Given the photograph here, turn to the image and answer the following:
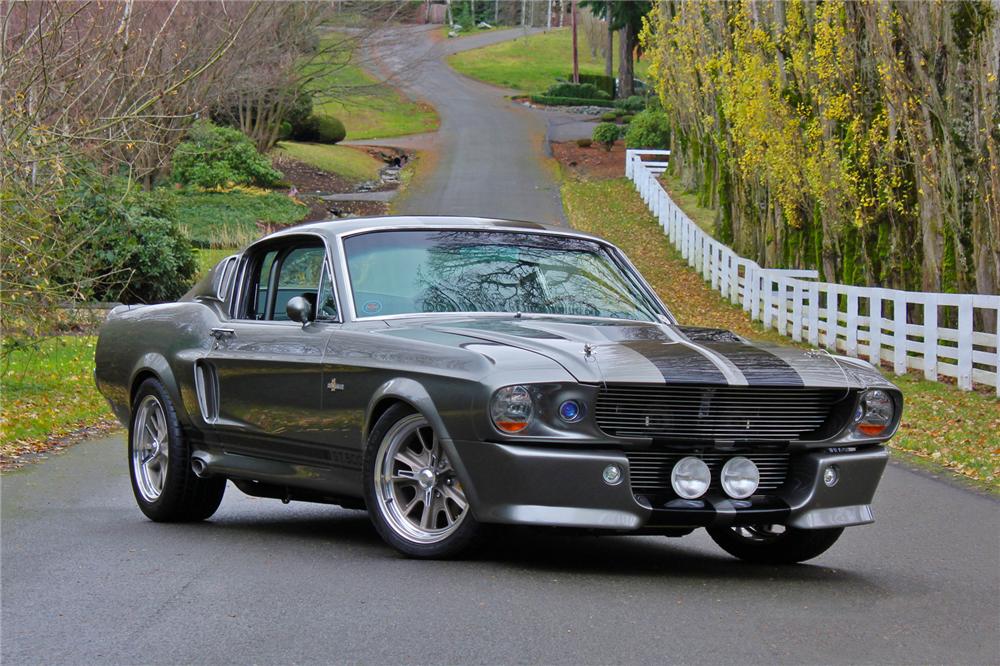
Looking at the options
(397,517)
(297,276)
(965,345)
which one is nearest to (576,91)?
(965,345)

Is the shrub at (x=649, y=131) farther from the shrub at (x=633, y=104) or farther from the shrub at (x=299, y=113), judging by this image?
the shrub at (x=633, y=104)

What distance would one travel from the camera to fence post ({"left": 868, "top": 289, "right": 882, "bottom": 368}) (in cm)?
2197

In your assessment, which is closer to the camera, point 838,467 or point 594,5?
point 838,467

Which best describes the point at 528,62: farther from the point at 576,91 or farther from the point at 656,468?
the point at 656,468

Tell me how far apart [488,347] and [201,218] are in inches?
1361

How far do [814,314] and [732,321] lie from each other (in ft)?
14.1

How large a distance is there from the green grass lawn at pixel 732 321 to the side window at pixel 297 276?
5.78m

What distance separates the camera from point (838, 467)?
22.9ft

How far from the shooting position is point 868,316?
78.2 ft

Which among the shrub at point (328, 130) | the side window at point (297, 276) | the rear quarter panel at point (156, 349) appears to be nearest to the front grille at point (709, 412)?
the side window at point (297, 276)

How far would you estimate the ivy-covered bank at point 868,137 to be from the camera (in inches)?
800

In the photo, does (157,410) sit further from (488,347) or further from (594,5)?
(594,5)

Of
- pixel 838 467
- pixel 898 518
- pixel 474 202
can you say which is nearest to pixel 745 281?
pixel 474 202

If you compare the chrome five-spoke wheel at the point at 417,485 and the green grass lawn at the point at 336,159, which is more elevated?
the green grass lawn at the point at 336,159
